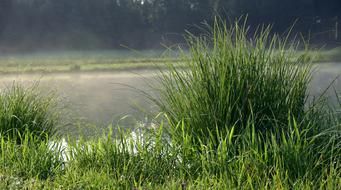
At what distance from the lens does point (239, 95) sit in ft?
8.00

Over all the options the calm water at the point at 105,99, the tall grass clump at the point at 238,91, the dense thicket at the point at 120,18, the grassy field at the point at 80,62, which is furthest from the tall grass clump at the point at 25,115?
the dense thicket at the point at 120,18

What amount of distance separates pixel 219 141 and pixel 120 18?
61.7 ft

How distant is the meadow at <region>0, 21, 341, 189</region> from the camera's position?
6.92 feet

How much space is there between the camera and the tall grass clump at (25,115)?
3000 mm

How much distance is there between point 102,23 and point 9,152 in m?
19.3

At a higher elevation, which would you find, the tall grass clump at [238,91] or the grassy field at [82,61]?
the tall grass clump at [238,91]

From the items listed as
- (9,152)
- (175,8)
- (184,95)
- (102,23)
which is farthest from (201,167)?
(102,23)

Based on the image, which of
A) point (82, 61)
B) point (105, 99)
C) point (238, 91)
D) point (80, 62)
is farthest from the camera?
point (82, 61)

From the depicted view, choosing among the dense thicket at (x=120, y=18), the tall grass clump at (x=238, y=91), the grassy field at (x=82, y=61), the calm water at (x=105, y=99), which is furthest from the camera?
the dense thicket at (x=120, y=18)

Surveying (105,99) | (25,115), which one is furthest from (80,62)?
(25,115)

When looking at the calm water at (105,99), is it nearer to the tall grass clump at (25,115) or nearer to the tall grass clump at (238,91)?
the tall grass clump at (25,115)

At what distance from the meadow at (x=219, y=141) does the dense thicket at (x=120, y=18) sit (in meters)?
14.2

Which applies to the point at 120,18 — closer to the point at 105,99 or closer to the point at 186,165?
the point at 105,99

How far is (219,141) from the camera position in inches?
89.6
